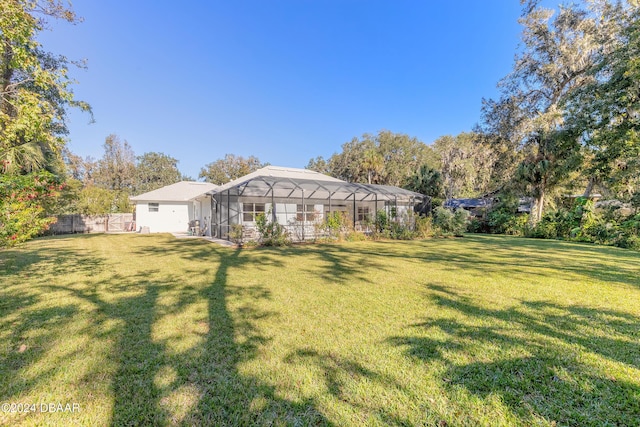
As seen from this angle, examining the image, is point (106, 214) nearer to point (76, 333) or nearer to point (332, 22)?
point (332, 22)

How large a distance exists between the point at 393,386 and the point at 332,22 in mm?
16607

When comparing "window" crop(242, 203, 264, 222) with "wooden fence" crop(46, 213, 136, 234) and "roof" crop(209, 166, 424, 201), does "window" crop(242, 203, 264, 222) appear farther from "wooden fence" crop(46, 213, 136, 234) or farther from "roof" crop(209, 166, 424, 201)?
"wooden fence" crop(46, 213, 136, 234)

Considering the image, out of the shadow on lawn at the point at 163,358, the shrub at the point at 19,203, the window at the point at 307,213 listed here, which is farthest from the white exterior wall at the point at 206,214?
the shadow on lawn at the point at 163,358

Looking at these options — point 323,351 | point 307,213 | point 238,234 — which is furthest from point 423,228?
point 323,351

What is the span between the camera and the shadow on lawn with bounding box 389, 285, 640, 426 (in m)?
→ 1.85

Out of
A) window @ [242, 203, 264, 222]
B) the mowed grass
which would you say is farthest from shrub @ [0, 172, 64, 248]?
window @ [242, 203, 264, 222]

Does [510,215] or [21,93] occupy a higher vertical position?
[21,93]

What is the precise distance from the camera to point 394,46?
16.1 meters

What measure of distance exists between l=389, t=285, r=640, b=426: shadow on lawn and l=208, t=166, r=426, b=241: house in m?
9.72

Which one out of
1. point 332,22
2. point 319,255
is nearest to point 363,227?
point 319,255

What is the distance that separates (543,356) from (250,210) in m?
14.7

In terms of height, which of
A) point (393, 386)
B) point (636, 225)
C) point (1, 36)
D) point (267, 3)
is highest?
point (267, 3)

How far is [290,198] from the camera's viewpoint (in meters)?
16.2

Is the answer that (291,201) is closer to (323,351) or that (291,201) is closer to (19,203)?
→ (19,203)
